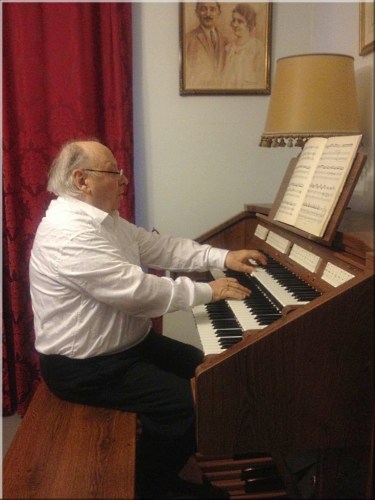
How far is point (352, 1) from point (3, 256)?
2053mm

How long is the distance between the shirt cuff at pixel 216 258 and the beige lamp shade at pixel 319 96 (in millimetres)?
543

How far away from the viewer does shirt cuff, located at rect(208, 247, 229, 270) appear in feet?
6.24

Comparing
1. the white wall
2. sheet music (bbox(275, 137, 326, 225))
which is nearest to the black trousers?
sheet music (bbox(275, 137, 326, 225))

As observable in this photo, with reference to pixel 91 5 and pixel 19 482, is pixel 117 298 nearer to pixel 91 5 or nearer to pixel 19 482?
pixel 19 482

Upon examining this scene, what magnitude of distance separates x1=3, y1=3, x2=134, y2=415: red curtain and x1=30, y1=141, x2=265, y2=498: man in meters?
0.77

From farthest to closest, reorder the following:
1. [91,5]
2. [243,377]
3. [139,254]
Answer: [91,5], [139,254], [243,377]

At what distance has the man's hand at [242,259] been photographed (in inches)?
71.7

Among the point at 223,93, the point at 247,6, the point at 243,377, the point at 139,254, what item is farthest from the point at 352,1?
the point at 243,377

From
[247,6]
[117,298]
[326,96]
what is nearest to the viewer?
[117,298]

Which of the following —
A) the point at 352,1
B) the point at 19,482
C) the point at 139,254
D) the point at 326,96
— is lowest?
the point at 19,482

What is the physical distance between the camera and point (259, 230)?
2078 mm

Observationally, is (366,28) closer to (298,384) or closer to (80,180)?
(80,180)

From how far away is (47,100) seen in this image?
7.65ft

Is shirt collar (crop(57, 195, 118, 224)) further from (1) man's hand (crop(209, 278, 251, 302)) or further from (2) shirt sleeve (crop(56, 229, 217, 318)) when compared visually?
(1) man's hand (crop(209, 278, 251, 302))
